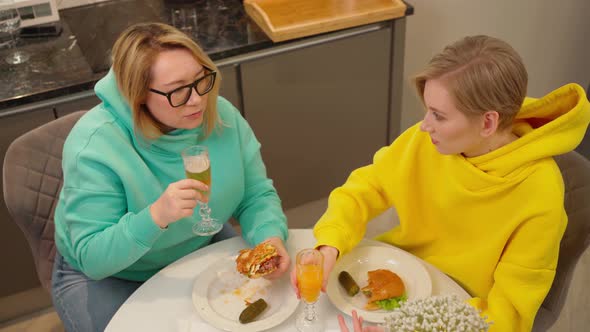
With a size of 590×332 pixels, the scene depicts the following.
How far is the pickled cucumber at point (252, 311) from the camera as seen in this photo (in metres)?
1.53

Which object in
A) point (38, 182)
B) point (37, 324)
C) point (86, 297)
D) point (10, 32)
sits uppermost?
point (10, 32)

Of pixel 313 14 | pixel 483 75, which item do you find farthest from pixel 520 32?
pixel 483 75

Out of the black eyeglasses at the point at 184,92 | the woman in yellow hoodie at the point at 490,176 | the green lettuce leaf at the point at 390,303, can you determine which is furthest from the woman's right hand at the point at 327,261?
the black eyeglasses at the point at 184,92

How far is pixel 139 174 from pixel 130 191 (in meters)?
0.05

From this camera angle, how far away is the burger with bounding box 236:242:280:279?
1603mm

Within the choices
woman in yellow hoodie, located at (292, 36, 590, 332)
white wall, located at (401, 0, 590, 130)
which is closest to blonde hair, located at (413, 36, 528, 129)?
woman in yellow hoodie, located at (292, 36, 590, 332)

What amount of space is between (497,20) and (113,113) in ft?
7.39

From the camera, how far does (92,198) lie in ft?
5.45

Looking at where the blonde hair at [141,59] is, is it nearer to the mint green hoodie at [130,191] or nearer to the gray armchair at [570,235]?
the mint green hoodie at [130,191]

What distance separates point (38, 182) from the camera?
1.92 meters

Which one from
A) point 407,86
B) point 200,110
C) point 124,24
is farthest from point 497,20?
point 200,110

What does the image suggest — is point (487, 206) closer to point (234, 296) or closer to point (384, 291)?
point (384, 291)

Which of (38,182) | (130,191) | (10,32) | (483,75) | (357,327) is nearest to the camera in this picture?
(357,327)

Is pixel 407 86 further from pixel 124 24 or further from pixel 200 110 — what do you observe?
pixel 200 110
